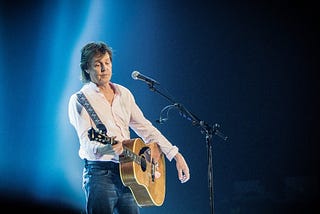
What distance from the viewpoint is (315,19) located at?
556 centimetres

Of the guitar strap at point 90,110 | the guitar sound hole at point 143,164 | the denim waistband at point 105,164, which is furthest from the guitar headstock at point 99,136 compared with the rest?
the guitar sound hole at point 143,164

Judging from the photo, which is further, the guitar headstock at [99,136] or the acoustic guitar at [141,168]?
the acoustic guitar at [141,168]

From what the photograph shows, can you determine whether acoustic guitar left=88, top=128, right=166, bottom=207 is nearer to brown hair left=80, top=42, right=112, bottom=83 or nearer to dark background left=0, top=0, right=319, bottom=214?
brown hair left=80, top=42, right=112, bottom=83

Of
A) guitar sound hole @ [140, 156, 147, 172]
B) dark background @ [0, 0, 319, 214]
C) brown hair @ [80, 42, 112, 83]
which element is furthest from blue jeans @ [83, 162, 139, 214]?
dark background @ [0, 0, 319, 214]

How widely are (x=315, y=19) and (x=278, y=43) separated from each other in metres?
0.53

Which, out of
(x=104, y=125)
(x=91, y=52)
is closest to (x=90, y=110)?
(x=104, y=125)

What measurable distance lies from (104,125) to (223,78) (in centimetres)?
281

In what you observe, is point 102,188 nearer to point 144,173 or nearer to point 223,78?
point 144,173

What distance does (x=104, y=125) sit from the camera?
9.53ft

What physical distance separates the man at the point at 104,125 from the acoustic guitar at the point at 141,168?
0.06 metres

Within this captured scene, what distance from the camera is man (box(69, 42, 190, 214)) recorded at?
9.40ft

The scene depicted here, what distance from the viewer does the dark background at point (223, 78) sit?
472 centimetres

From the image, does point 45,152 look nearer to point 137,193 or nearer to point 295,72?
point 137,193

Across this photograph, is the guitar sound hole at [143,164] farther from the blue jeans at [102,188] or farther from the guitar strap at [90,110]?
the guitar strap at [90,110]
